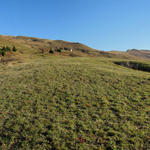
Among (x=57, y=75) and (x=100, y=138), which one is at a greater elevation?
Answer: (x=57, y=75)

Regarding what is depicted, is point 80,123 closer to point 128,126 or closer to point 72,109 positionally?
point 72,109

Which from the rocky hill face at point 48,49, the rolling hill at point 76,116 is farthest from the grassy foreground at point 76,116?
the rocky hill face at point 48,49

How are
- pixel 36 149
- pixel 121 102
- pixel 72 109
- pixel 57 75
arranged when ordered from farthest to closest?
pixel 57 75 < pixel 121 102 < pixel 72 109 < pixel 36 149

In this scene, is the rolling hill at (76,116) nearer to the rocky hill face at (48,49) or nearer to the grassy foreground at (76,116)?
the grassy foreground at (76,116)

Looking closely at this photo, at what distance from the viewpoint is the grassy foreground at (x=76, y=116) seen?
9008mm

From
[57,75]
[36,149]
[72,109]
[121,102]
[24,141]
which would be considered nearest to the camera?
[36,149]

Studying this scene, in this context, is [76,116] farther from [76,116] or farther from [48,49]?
[48,49]

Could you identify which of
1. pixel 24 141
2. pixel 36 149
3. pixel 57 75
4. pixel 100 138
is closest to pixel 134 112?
pixel 100 138

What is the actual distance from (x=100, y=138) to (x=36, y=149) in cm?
521

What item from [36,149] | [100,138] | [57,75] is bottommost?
[36,149]

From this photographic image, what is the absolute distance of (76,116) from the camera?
11875mm

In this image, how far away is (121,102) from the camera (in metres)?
14.4

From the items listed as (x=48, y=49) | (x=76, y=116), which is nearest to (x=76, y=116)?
(x=76, y=116)

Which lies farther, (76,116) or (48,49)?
(48,49)
